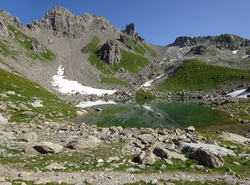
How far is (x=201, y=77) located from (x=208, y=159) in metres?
149

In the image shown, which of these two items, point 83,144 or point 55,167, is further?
point 83,144

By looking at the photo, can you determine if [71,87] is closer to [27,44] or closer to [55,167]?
[27,44]

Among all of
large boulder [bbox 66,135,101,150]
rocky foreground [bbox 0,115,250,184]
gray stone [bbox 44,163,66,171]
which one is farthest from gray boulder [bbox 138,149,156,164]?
gray stone [bbox 44,163,66,171]

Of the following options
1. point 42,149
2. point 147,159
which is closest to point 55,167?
point 42,149

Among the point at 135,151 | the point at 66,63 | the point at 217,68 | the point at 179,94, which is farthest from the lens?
the point at 66,63

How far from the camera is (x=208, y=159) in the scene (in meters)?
15.6

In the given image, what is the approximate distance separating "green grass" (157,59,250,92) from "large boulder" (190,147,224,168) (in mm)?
128716

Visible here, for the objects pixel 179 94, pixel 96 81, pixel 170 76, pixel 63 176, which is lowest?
pixel 63 176

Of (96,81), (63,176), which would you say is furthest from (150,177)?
(96,81)

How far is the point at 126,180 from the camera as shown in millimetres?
12109

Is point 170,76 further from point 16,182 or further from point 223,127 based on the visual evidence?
point 16,182

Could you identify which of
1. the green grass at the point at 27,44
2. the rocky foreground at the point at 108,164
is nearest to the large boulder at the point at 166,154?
the rocky foreground at the point at 108,164

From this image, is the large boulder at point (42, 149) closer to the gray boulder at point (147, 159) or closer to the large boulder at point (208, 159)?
the gray boulder at point (147, 159)

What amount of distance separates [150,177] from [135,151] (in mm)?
6449
